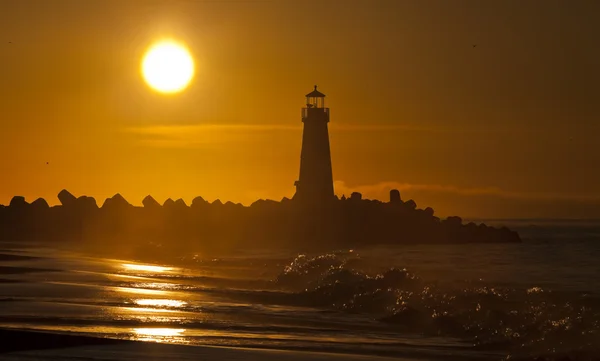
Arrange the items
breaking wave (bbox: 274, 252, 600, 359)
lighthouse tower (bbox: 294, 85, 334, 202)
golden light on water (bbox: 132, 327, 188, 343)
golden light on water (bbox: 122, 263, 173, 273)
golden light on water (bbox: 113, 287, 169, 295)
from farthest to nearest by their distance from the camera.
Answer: lighthouse tower (bbox: 294, 85, 334, 202) < golden light on water (bbox: 122, 263, 173, 273) < golden light on water (bbox: 113, 287, 169, 295) < breaking wave (bbox: 274, 252, 600, 359) < golden light on water (bbox: 132, 327, 188, 343)

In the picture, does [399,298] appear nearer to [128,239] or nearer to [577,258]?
[577,258]

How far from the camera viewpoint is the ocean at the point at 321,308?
13.2 meters

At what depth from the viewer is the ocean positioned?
13172 mm

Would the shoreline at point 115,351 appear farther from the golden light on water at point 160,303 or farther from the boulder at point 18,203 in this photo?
the boulder at point 18,203

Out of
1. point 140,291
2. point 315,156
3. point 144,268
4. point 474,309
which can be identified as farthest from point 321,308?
point 315,156

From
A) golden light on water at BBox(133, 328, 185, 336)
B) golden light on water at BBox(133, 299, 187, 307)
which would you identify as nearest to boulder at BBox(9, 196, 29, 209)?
golden light on water at BBox(133, 299, 187, 307)

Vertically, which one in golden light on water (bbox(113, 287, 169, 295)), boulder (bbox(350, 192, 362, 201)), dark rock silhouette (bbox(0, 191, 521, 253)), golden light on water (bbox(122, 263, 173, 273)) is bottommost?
golden light on water (bbox(113, 287, 169, 295))

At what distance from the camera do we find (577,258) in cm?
3375

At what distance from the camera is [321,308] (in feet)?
60.8

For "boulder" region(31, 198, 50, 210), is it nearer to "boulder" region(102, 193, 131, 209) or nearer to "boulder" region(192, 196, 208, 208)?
"boulder" region(102, 193, 131, 209)

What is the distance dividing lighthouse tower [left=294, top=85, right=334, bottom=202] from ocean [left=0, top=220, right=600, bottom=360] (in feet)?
64.7

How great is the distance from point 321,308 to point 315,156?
28968mm

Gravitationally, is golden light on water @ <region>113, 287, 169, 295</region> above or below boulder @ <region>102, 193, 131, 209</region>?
below

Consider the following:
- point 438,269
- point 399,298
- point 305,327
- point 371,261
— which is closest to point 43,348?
point 305,327
